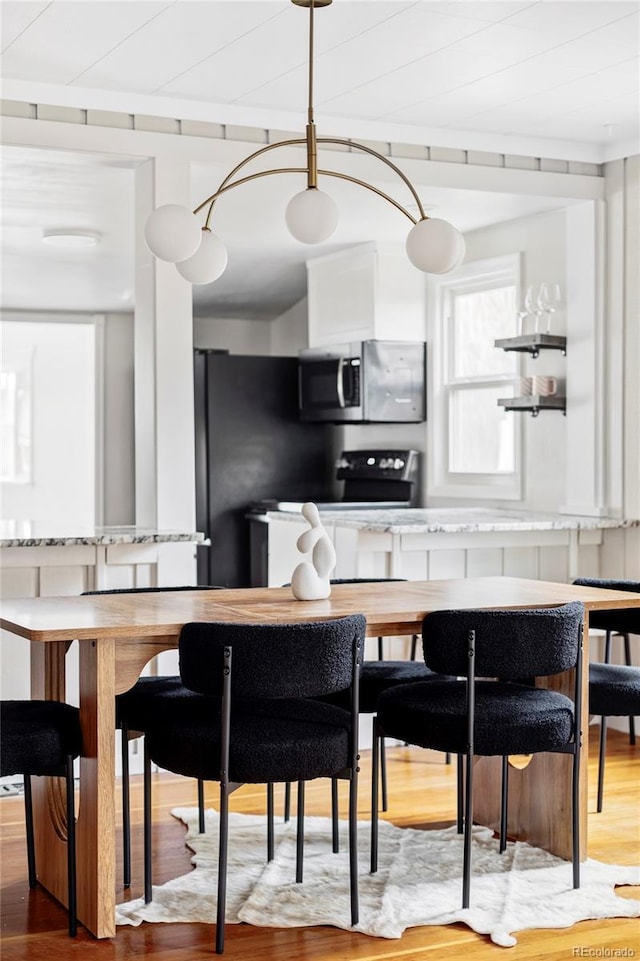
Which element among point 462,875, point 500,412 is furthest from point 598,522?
point 462,875

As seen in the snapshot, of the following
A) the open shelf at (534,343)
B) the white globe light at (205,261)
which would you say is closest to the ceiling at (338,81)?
the open shelf at (534,343)

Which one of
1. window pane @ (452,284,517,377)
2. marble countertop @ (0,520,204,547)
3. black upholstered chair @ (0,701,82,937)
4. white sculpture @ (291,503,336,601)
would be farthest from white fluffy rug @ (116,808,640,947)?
window pane @ (452,284,517,377)

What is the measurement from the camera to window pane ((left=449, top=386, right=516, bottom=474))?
585 centimetres

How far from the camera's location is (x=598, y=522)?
16.6 feet

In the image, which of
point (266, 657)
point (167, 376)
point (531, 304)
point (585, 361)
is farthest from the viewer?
point (531, 304)

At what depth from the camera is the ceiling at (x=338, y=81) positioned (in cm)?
357

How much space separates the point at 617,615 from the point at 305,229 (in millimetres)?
1887

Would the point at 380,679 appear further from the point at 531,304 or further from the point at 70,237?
the point at 70,237

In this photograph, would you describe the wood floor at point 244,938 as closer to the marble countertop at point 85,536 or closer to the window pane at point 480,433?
the marble countertop at point 85,536

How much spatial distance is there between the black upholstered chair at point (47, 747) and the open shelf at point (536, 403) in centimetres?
293

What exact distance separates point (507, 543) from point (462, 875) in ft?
6.62

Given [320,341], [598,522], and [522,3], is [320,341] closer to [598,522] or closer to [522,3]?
[598,522]

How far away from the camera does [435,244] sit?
318 cm

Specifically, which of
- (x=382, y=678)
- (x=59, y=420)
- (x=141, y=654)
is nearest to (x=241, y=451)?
(x=382, y=678)
